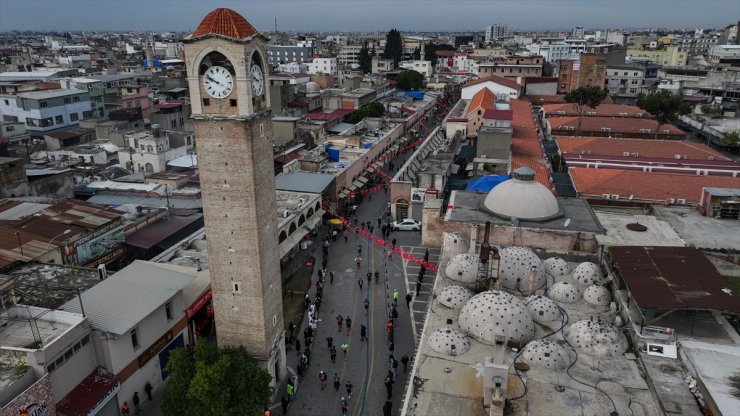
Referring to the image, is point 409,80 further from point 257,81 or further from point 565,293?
point 257,81

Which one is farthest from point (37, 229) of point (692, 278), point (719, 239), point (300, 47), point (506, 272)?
point (300, 47)

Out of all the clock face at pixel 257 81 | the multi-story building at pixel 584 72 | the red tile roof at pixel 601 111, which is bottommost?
the red tile roof at pixel 601 111

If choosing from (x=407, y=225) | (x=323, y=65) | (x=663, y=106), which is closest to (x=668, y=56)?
(x=323, y=65)

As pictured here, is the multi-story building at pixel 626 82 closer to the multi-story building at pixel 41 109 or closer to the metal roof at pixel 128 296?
the multi-story building at pixel 41 109

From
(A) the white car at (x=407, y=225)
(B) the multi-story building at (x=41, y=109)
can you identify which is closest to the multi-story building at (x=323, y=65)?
(B) the multi-story building at (x=41, y=109)

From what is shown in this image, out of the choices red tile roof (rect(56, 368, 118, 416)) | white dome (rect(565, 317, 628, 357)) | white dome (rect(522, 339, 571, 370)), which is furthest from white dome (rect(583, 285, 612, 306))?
red tile roof (rect(56, 368, 118, 416))
